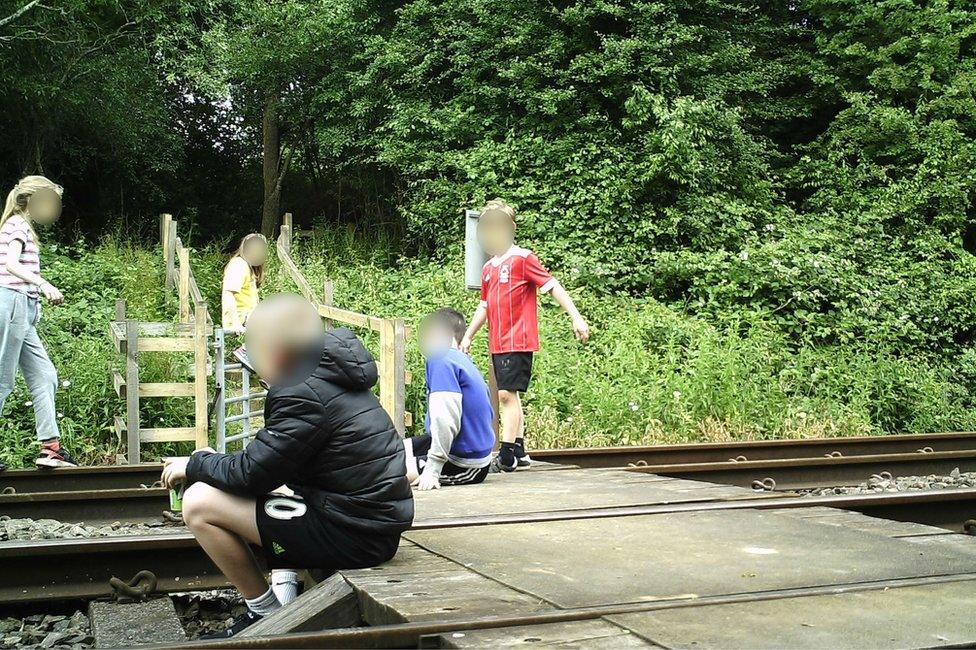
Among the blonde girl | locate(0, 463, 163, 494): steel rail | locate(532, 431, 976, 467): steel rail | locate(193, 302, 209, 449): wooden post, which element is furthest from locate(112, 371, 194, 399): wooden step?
locate(532, 431, 976, 467): steel rail

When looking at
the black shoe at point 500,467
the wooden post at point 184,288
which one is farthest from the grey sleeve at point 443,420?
the wooden post at point 184,288

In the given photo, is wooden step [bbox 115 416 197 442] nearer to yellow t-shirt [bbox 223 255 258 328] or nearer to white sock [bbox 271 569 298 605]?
yellow t-shirt [bbox 223 255 258 328]

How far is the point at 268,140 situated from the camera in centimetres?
2205

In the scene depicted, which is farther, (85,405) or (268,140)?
(268,140)

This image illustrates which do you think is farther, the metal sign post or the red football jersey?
the metal sign post

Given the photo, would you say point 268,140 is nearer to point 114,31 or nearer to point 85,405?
point 114,31

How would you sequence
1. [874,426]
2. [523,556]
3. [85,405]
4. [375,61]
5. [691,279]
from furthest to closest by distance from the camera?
[375,61] < [691,279] < [874,426] < [85,405] < [523,556]

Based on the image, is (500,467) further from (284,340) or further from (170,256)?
(170,256)

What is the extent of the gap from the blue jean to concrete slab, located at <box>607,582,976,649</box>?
5.71 meters

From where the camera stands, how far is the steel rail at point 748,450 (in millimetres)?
8203

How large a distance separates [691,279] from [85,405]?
8.57m

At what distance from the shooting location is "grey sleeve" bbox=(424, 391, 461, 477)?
5496 millimetres

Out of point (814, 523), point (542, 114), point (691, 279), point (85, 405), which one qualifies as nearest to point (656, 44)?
point (542, 114)

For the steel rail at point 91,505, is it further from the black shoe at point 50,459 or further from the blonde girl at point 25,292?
the blonde girl at point 25,292
